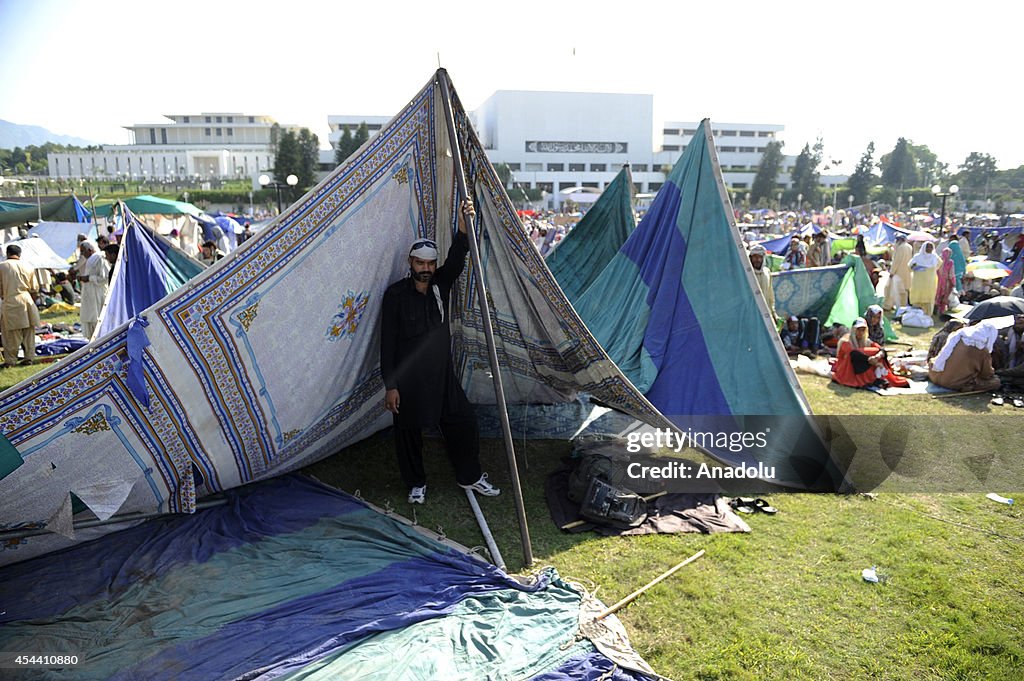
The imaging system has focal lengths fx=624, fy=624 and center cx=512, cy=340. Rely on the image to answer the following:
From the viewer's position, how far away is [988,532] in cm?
382

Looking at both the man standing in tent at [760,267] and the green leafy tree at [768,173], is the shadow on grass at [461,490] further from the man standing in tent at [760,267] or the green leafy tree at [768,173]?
the green leafy tree at [768,173]

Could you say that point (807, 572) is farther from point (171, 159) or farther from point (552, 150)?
point (171, 159)

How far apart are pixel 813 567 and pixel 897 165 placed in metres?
75.0

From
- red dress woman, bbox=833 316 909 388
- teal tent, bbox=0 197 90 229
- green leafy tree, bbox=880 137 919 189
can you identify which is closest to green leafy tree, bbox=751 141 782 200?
green leafy tree, bbox=880 137 919 189

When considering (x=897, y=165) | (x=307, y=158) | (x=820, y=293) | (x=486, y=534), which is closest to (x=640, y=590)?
(x=486, y=534)

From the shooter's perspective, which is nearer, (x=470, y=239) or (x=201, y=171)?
(x=470, y=239)

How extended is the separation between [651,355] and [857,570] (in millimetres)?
2252

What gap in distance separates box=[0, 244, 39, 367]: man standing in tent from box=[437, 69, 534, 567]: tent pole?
674cm

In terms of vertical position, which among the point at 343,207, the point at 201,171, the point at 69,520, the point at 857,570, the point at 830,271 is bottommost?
the point at 857,570

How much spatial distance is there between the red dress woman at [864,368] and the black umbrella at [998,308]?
4.25 feet

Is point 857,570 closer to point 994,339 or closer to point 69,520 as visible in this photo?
point 69,520

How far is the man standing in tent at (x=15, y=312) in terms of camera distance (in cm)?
754

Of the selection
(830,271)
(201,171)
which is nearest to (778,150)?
(830,271)

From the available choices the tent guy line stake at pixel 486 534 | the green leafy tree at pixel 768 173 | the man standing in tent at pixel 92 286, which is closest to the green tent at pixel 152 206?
the man standing in tent at pixel 92 286
